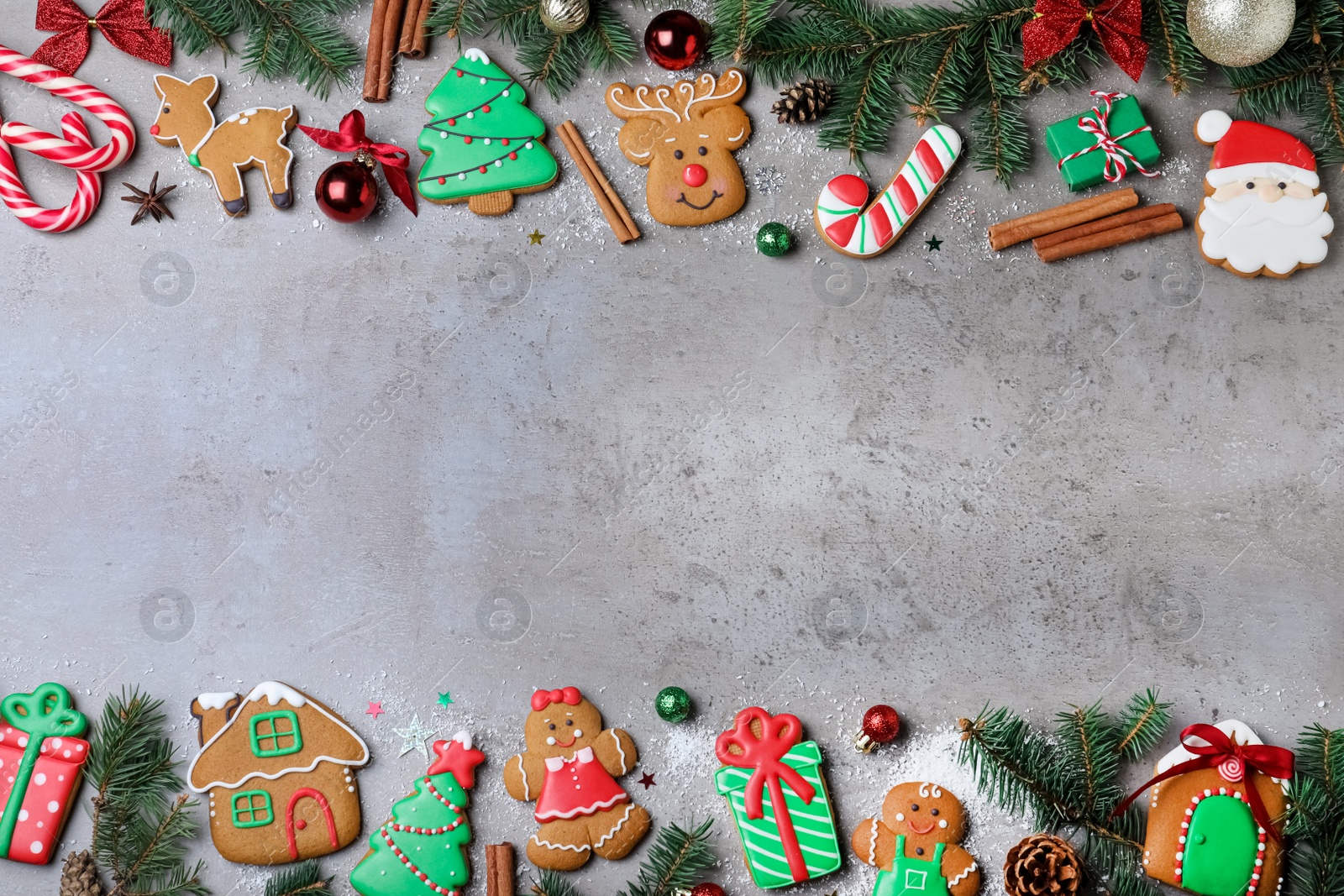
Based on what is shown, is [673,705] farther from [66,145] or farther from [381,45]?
[66,145]

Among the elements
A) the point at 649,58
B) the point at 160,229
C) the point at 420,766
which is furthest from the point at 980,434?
the point at 160,229

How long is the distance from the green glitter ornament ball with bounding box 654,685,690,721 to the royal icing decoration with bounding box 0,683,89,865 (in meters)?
1.22

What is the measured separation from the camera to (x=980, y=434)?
1.95 m

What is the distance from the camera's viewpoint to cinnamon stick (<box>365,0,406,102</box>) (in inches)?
78.9

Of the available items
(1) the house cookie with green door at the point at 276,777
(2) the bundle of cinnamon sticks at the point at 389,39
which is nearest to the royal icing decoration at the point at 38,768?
(1) the house cookie with green door at the point at 276,777

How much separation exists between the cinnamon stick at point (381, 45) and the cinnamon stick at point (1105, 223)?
142 centimetres

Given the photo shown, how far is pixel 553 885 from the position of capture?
187 centimetres

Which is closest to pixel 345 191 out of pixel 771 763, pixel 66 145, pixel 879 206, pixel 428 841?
pixel 66 145

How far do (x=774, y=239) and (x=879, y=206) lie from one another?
22 cm

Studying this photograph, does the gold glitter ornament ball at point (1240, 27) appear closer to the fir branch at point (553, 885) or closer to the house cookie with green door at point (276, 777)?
the fir branch at point (553, 885)

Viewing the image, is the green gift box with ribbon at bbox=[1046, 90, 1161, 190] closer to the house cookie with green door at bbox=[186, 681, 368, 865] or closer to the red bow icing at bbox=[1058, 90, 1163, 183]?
the red bow icing at bbox=[1058, 90, 1163, 183]

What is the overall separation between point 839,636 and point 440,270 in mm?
1160

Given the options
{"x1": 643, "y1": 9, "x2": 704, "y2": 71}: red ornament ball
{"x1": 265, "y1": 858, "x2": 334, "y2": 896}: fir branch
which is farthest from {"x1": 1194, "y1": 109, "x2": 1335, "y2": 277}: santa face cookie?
{"x1": 265, "y1": 858, "x2": 334, "y2": 896}: fir branch

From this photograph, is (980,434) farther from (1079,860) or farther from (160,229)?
(160,229)
